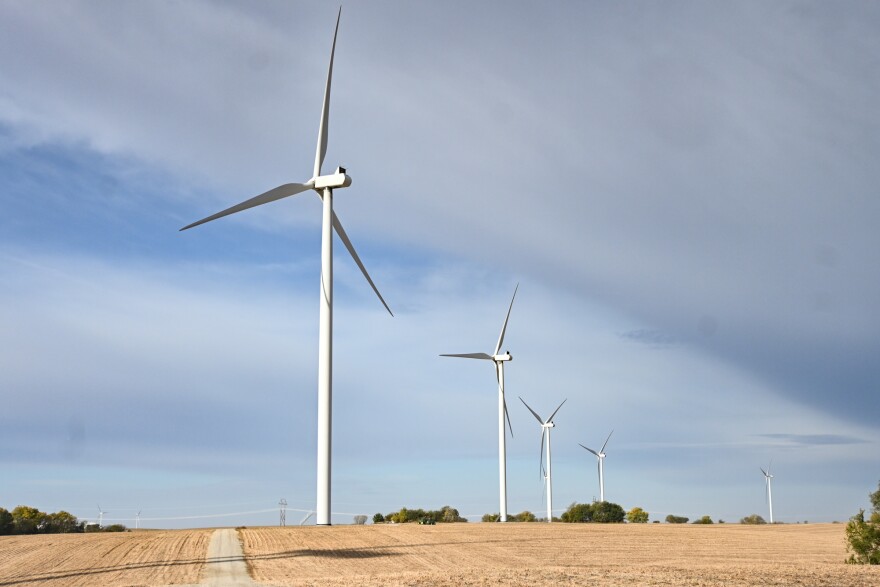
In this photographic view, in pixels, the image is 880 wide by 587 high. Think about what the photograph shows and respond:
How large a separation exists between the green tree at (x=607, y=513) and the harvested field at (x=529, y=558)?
162 ft

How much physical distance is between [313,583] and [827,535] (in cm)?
6153

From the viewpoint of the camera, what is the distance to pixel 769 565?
1810 inches

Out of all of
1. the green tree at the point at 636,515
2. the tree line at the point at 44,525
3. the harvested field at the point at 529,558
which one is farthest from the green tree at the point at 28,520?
the green tree at the point at 636,515

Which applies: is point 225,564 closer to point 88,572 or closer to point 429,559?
point 88,572

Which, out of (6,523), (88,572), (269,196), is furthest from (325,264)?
(6,523)

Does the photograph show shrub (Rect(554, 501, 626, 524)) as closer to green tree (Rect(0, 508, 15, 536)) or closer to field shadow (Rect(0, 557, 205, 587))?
green tree (Rect(0, 508, 15, 536))

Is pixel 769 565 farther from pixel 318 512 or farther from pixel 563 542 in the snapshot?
pixel 318 512

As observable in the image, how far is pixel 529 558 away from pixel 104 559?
73.0 ft

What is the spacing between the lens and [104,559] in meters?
44.2

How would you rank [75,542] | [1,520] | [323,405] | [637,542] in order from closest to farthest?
[75,542]
[323,405]
[637,542]
[1,520]

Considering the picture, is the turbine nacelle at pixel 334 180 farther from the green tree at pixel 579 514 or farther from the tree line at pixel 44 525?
the green tree at pixel 579 514

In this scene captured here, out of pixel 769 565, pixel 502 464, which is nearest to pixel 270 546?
pixel 769 565

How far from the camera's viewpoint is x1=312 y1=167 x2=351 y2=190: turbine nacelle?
6362 centimetres

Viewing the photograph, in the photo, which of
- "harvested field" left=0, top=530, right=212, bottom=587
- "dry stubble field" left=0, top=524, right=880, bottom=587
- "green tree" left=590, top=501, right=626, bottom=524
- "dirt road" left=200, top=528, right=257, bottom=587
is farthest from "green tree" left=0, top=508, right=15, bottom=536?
"green tree" left=590, top=501, right=626, bottom=524
